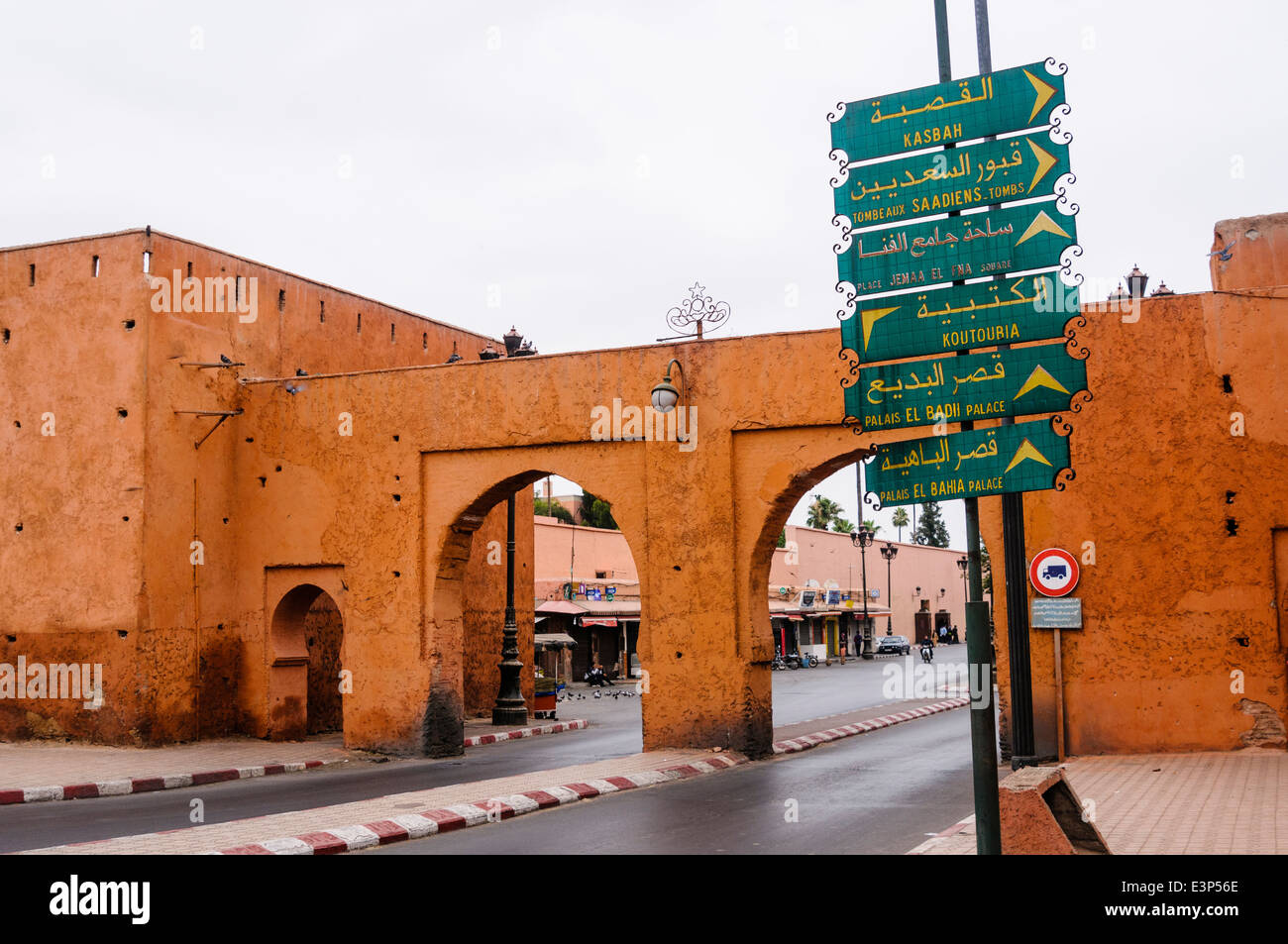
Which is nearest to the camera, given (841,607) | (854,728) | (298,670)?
(298,670)

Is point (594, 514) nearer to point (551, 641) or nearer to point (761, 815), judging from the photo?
point (551, 641)

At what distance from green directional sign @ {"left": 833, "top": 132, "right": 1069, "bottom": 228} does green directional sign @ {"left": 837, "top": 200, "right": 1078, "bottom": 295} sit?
0.09 metres

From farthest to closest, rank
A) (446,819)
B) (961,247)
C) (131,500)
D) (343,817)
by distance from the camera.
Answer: (131,500), (343,817), (446,819), (961,247)

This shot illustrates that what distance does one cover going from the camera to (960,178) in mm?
7352

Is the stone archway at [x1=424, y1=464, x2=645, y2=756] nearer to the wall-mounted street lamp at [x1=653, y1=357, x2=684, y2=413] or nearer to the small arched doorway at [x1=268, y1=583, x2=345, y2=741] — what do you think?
the small arched doorway at [x1=268, y1=583, x2=345, y2=741]

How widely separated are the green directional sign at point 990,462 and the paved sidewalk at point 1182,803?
2852mm

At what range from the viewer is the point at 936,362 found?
24.1ft

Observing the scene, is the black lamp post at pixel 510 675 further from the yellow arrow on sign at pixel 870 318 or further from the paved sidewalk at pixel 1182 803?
the yellow arrow on sign at pixel 870 318

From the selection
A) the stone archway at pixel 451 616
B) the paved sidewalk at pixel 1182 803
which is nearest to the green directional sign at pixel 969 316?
the paved sidewalk at pixel 1182 803

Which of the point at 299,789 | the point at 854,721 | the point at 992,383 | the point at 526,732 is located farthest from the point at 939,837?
the point at 526,732

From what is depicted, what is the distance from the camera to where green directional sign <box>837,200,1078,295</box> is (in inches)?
283

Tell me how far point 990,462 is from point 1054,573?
323 inches
